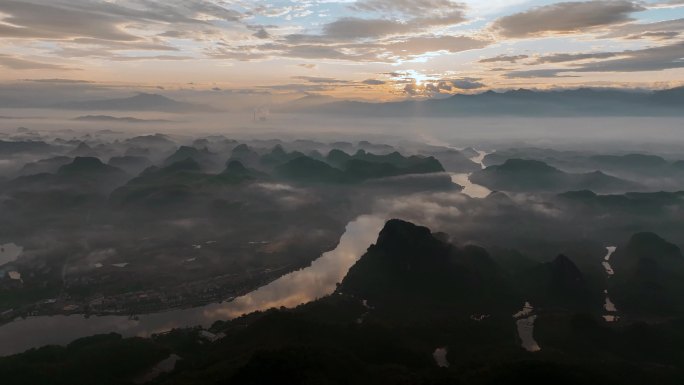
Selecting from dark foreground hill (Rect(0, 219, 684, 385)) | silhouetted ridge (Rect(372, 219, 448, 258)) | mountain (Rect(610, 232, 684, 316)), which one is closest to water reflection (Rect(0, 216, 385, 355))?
dark foreground hill (Rect(0, 219, 684, 385))

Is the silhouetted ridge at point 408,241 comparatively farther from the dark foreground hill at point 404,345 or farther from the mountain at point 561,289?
the mountain at point 561,289

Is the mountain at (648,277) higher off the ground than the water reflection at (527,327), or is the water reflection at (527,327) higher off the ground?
the mountain at (648,277)

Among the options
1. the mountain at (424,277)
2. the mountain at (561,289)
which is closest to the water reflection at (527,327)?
the mountain at (424,277)

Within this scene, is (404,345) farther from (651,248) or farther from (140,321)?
(651,248)

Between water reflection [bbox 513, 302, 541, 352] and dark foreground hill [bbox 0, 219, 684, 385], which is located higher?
dark foreground hill [bbox 0, 219, 684, 385]

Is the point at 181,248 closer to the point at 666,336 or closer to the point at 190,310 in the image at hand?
the point at 190,310

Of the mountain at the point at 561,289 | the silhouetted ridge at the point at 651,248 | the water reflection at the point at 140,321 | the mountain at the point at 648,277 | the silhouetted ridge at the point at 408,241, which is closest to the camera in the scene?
the water reflection at the point at 140,321

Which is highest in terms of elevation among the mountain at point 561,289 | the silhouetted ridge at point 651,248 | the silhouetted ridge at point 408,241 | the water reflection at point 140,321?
the silhouetted ridge at point 408,241

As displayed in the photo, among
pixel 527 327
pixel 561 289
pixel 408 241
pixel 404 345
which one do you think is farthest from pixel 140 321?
pixel 561 289

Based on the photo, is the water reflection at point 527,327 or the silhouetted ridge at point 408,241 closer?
the water reflection at point 527,327

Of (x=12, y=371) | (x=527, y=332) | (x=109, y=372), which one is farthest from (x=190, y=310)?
(x=527, y=332)

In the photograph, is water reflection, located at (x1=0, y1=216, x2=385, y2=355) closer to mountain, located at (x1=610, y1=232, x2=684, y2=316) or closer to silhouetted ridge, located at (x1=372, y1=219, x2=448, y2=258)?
silhouetted ridge, located at (x1=372, y1=219, x2=448, y2=258)
